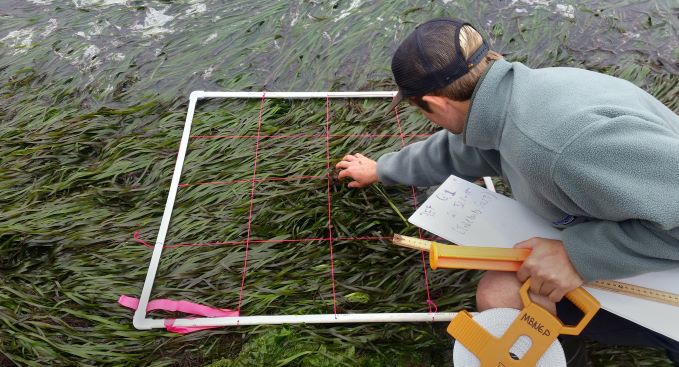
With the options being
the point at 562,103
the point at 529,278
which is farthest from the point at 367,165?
the point at 562,103

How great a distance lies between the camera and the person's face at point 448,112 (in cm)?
151

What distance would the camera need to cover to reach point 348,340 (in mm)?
2102

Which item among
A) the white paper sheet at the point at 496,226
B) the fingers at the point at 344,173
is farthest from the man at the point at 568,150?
the fingers at the point at 344,173

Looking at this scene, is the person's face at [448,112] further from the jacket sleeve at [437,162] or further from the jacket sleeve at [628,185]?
the jacket sleeve at [628,185]

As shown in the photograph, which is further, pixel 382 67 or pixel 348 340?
pixel 382 67

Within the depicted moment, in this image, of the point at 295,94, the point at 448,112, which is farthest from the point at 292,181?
the point at 448,112

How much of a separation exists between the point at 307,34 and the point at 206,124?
124cm

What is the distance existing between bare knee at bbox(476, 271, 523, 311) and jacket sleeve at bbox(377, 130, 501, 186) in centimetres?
46

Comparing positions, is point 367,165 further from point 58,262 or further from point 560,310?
point 58,262

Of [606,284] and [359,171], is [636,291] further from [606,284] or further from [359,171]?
[359,171]

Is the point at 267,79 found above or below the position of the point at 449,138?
below

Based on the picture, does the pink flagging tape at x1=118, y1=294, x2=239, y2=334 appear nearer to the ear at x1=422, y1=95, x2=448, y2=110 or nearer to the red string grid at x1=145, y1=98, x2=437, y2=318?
the red string grid at x1=145, y1=98, x2=437, y2=318

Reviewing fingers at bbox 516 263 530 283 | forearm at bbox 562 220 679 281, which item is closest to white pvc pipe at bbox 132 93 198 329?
fingers at bbox 516 263 530 283

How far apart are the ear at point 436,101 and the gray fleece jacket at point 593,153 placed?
4.6 inches
